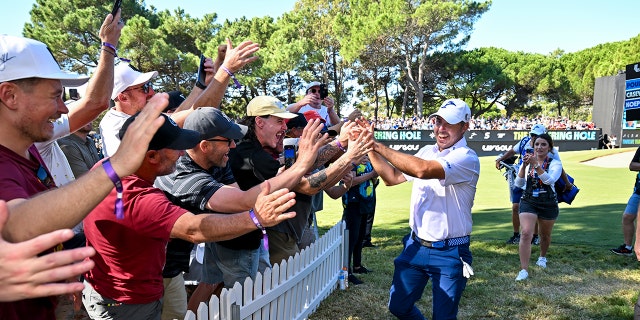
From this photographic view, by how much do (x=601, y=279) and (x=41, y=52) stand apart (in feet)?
22.9

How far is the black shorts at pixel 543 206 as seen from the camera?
21.0 ft

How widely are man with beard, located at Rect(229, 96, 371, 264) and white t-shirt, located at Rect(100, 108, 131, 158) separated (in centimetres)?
95

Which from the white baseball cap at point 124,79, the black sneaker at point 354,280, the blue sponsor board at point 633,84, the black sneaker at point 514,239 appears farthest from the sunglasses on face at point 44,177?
the blue sponsor board at point 633,84

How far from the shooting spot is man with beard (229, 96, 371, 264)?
3654 mm

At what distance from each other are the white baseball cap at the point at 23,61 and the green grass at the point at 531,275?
4.12m

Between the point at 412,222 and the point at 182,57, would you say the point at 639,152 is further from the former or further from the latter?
the point at 182,57

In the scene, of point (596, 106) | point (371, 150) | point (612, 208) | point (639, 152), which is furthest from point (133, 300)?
point (596, 106)

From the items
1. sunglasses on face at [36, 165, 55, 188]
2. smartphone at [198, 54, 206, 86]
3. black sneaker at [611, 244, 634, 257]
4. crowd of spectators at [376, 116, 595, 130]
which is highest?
smartphone at [198, 54, 206, 86]

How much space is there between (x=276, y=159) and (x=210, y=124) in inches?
49.0

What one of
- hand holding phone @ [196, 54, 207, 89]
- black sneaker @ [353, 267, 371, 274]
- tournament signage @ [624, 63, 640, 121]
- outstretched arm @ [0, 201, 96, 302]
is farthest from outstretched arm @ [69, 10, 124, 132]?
tournament signage @ [624, 63, 640, 121]

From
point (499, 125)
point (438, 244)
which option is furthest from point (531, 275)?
point (499, 125)

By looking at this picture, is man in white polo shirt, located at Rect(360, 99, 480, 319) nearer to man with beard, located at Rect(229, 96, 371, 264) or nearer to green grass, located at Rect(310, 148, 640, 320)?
man with beard, located at Rect(229, 96, 371, 264)

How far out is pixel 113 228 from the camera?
2246mm

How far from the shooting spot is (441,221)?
3.75m
